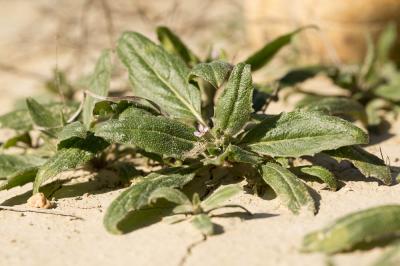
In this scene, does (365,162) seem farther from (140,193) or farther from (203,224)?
(140,193)

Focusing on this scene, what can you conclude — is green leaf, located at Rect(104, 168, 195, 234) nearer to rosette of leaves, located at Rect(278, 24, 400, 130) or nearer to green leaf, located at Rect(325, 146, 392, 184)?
green leaf, located at Rect(325, 146, 392, 184)

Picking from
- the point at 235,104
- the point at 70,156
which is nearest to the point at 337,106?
the point at 235,104

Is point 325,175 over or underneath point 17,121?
underneath

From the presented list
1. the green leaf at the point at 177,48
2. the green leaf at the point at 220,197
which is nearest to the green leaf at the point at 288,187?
the green leaf at the point at 220,197

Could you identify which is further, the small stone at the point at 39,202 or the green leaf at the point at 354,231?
the small stone at the point at 39,202

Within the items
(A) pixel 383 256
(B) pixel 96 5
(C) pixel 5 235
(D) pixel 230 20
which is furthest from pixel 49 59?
(A) pixel 383 256

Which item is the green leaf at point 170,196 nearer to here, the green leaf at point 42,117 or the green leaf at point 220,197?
the green leaf at point 220,197

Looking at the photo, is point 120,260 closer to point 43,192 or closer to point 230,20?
point 43,192
